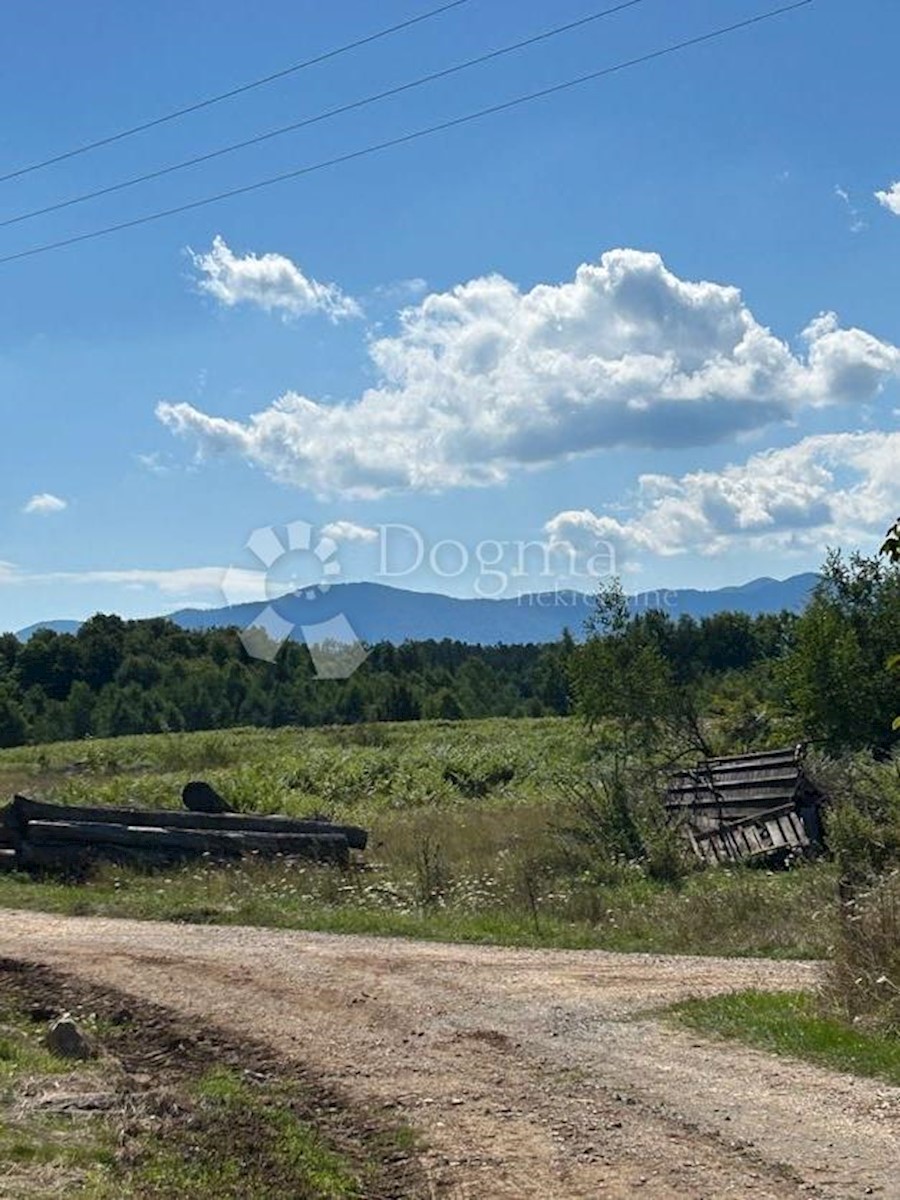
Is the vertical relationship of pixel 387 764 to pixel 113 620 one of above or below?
below

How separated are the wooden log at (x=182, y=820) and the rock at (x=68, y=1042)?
1051 centimetres

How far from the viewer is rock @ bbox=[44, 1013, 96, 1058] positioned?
28.6 feet

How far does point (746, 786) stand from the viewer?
2153cm

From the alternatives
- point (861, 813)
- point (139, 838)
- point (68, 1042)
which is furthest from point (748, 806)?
point (68, 1042)

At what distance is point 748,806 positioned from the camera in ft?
69.2

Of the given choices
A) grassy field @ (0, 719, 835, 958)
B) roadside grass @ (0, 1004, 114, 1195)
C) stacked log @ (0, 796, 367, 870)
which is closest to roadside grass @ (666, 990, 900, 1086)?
grassy field @ (0, 719, 835, 958)

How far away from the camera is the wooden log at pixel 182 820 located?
19.1 metres

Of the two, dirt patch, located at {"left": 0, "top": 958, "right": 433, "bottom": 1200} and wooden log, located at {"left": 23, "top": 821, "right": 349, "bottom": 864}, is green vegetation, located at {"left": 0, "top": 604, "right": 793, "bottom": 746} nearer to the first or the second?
wooden log, located at {"left": 23, "top": 821, "right": 349, "bottom": 864}

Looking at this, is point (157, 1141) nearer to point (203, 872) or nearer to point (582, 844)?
point (203, 872)

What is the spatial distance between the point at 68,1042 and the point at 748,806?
47.0ft

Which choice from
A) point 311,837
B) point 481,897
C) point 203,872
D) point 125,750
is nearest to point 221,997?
point 481,897

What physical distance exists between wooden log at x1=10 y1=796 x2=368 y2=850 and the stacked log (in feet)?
0.05

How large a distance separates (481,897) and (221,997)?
20.7 ft

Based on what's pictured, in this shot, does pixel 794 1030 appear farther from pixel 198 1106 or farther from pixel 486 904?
pixel 486 904
